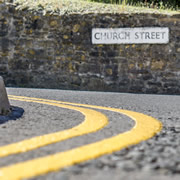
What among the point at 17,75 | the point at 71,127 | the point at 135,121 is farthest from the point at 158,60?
the point at 71,127

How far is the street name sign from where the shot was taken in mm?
8562

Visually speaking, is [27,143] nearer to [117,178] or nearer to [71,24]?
[117,178]

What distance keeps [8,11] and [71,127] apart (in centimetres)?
698

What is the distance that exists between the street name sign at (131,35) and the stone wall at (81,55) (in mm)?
111

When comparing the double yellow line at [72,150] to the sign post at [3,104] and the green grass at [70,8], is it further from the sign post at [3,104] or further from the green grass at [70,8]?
the green grass at [70,8]

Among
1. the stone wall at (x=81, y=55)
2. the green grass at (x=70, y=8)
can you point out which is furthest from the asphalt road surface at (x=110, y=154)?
the green grass at (x=70, y=8)

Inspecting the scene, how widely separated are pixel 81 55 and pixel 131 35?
139 centimetres

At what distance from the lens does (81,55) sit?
894cm

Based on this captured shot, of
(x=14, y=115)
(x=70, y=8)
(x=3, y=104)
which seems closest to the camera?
(x=14, y=115)

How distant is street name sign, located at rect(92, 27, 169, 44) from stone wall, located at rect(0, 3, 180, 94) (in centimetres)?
11

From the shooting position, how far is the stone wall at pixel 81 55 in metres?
8.59

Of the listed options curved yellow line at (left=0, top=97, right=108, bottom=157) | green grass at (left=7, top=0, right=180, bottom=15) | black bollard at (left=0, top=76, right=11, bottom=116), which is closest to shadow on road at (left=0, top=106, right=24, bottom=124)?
black bollard at (left=0, top=76, right=11, bottom=116)

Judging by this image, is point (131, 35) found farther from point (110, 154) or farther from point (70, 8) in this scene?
point (110, 154)

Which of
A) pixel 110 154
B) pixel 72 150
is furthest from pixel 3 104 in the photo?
pixel 110 154
